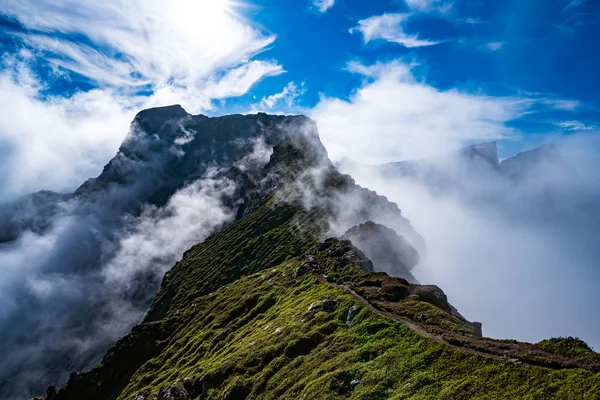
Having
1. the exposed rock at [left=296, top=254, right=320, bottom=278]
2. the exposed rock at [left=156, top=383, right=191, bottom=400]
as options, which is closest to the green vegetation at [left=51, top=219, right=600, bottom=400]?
the exposed rock at [left=296, top=254, right=320, bottom=278]

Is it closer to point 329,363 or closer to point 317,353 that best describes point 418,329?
point 329,363

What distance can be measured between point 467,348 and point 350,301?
3558cm

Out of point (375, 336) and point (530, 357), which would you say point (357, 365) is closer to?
point (375, 336)

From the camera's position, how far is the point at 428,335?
6725cm

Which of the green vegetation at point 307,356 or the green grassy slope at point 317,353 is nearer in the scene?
the green vegetation at point 307,356

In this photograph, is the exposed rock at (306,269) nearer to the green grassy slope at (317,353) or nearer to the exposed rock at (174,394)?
the green grassy slope at (317,353)

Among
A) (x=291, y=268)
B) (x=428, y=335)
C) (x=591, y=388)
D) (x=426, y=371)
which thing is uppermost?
(x=291, y=268)

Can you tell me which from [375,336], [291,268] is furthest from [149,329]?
[375,336]

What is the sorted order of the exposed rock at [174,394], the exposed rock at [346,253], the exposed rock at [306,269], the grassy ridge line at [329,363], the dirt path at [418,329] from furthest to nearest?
the exposed rock at [346,253]
the exposed rock at [306,269]
the exposed rock at [174,394]
the dirt path at [418,329]
the grassy ridge line at [329,363]

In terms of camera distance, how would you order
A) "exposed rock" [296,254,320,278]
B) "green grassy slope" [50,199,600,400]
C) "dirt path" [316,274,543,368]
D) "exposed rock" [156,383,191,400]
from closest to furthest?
"green grassy slope" [50,199,600,400]
"dirt path" [316,274,543,368]
"exposed rock" [156,383,191,400]
"exposed rock" [296,254,320,278]

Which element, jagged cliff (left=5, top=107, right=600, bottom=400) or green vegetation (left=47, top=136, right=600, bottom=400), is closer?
green vegetation (left=47, top=136, right=600, bottom=400)

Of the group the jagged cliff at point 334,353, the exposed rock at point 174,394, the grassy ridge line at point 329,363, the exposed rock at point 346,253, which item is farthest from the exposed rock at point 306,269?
the exposed rock at point 174,394

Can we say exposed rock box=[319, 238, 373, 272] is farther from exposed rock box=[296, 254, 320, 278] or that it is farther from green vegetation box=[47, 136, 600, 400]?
exposed rock box=[296, 254, 320, 278]

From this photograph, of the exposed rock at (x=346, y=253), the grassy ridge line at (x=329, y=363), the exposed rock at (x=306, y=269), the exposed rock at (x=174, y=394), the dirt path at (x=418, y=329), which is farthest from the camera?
the exposed rock at (x=346, y=253)
